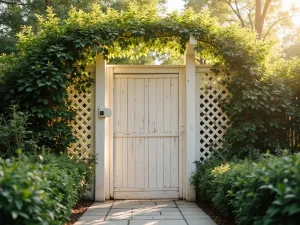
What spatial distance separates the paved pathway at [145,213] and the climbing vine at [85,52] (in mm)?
1165

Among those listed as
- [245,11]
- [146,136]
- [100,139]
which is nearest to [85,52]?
[100,139]

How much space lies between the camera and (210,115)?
5734 mm

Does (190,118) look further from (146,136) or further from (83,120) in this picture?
(83,120)

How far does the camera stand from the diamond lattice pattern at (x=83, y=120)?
5621 mm

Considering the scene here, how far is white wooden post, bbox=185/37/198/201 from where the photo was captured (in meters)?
5.53

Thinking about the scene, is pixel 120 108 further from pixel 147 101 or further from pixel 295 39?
pixel 295 39

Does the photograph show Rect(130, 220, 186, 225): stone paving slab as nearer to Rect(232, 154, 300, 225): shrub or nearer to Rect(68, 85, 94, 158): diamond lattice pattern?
Rect(232, 154, 300, 225): shrub

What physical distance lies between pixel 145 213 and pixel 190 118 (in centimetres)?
172

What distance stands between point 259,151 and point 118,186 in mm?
2278

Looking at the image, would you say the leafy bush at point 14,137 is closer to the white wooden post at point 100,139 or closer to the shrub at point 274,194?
the white wooden post at point 100,139

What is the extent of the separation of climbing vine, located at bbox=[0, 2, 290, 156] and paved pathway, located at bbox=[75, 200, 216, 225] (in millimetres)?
1165

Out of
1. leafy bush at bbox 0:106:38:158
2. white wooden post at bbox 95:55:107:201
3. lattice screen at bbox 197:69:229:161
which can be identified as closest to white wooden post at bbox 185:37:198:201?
lattice screen at bbox 197:69:229:161

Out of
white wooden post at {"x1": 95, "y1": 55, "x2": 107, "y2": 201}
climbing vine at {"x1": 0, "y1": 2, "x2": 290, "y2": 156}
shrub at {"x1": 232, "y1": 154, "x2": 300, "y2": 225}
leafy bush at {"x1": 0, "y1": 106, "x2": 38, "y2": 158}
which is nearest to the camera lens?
shrub at {"x1": 232, "y1": 154, "x2": 300, "y2": 225}

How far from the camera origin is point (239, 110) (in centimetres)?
523
